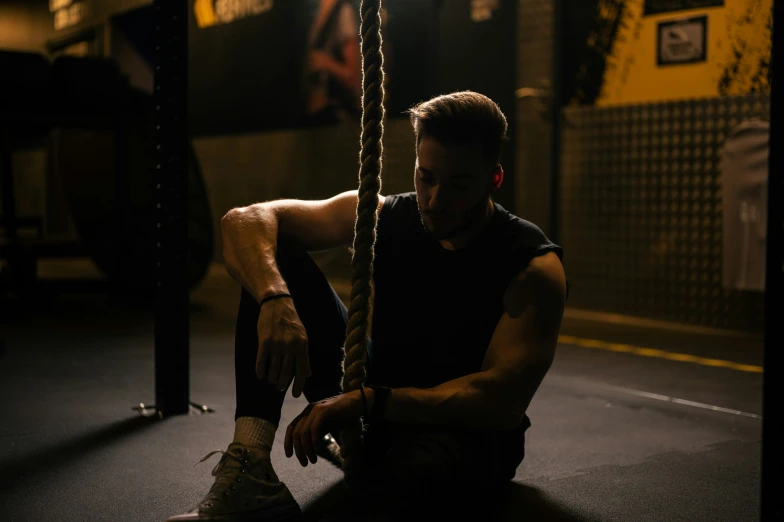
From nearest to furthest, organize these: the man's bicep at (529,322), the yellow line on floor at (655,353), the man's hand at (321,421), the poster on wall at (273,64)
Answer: the man's hand at (321,421)
the man's bicep at (529,322)
the yellow line on floor at (655,353)
the poster on wall at (273,64)

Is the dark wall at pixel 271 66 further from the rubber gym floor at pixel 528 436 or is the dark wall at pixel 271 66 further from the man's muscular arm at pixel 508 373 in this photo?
the man's muscular arm at pixel 508 373

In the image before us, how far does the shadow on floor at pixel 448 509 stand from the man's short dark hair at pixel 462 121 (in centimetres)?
Result: 71

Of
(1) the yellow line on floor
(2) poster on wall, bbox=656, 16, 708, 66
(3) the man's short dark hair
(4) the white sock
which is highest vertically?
(2) poster on wall, bbox=656, 16, 708, 66

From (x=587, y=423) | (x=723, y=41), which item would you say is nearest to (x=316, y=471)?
(x=587, y=423)

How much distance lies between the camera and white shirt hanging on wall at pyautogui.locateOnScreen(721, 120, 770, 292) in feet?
15.0

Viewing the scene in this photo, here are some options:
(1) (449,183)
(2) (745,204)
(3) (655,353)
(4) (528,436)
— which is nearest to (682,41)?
(2) (745,204)

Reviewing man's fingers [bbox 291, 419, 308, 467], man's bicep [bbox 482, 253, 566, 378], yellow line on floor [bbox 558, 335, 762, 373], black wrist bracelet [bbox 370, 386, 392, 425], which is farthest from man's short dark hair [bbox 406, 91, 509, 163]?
yellow line on floor [bbox 558, 335, 762, 373]

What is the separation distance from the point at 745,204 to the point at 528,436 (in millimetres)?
2600

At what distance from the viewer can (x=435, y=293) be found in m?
1.84

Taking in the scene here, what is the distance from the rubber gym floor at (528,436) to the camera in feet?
6.59

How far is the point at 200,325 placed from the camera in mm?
4836

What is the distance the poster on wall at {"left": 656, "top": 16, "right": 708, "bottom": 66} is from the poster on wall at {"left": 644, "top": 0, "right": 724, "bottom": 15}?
0.07 meters

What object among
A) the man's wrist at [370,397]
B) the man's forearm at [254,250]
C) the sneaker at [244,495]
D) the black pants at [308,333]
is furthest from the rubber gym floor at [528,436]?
the man's forearm at [254,250]

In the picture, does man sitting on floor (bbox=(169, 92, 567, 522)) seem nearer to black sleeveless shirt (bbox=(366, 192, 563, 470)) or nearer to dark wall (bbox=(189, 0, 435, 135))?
black sleeveless shirt (bbox=(366, 192, 563, 470))
